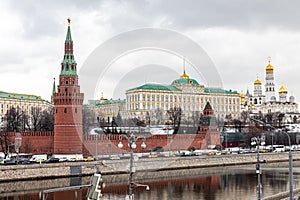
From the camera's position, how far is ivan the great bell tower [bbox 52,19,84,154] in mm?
41031

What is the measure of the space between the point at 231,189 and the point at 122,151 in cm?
1592

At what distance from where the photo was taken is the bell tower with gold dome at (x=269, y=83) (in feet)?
386

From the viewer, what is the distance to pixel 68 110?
135 ft

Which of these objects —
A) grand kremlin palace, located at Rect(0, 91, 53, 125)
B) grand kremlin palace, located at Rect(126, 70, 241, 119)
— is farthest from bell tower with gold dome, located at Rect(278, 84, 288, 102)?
grand kremlin palace, located at Rect(0, 91, 53, 125)

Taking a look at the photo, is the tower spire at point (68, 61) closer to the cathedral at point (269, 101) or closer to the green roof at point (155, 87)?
the green roof at point (155, 87)

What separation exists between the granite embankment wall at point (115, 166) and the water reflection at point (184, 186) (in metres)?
1.11

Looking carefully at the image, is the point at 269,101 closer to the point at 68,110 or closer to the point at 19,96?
the point at 19,96

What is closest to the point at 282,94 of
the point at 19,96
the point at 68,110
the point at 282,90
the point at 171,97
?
the point at 282,90

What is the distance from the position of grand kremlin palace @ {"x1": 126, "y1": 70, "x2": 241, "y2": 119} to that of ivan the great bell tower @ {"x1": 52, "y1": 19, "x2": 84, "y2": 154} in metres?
30.0

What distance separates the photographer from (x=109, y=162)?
37.4m

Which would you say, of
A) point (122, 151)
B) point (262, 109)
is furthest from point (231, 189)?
point (262, 109)

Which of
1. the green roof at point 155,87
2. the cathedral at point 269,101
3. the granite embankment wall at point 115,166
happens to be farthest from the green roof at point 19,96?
the granite embankment wall at point 115,166

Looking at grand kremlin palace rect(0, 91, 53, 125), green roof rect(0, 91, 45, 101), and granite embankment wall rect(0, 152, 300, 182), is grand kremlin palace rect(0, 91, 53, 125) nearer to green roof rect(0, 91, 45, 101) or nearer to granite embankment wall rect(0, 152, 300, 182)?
green roof rect(0, 91, 45, 101)

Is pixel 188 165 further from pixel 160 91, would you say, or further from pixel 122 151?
pixel 160 91
